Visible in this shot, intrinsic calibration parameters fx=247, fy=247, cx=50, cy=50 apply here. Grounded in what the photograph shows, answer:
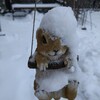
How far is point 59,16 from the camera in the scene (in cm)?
121

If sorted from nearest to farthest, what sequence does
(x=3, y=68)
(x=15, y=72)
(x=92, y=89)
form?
(x=92, y=89), (x=15, y=72), (x=3, y=68)

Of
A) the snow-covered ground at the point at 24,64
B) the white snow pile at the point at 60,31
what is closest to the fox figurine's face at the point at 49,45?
the white snow pile at the point at 60,31

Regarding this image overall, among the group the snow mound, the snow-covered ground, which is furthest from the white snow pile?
the snow-covered ground

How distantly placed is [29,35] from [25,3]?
3.77 metres

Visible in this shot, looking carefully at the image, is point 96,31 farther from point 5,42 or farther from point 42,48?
point 42,48

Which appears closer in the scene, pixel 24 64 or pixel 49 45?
pixel 49 45

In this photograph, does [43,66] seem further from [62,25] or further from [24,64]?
[24,64]

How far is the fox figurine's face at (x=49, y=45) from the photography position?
1.18 m

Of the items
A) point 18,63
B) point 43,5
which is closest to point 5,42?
point 18,63

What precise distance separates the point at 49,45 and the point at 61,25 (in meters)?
0.12

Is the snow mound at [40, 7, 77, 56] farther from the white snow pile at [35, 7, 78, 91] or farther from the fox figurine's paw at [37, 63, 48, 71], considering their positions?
the fox figurine's paw at [37, 63, 48, 71]

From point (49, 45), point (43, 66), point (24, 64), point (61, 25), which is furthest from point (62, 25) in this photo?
point (24, 64)

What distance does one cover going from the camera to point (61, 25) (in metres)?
1.21

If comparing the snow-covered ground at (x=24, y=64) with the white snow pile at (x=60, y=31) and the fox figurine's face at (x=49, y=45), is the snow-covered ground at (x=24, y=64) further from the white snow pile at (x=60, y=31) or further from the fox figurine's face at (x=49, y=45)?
the fox figurine's face at (x=49, y=45)
